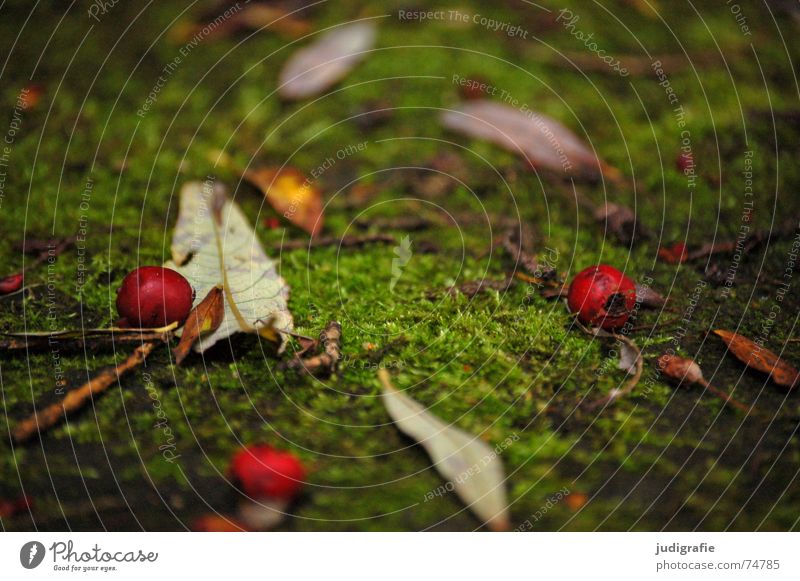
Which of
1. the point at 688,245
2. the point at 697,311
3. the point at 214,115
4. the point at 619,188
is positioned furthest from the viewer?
the point at 214,115

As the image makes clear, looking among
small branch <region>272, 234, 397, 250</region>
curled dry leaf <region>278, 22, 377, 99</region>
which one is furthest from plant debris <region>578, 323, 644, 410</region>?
curled dry leaf <region>278, 22, 377, 99</region>

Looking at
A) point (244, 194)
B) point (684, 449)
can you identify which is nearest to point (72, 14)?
point (244, 194)

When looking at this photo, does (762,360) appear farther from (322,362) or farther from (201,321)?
(201,321)

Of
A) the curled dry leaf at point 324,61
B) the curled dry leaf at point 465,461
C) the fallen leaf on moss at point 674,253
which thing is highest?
the curled dry leaf at point 324,61

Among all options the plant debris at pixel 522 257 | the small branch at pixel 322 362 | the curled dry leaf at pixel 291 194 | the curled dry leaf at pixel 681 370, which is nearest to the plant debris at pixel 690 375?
the curled dry leaf at pixel 681 370

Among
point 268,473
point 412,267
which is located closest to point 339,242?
point 412,267

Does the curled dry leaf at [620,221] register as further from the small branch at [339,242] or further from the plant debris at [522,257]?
the small branch at [339,242]

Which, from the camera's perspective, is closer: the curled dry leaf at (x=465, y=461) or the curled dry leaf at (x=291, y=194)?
the curled dry leaf at (x=465, y=461)
